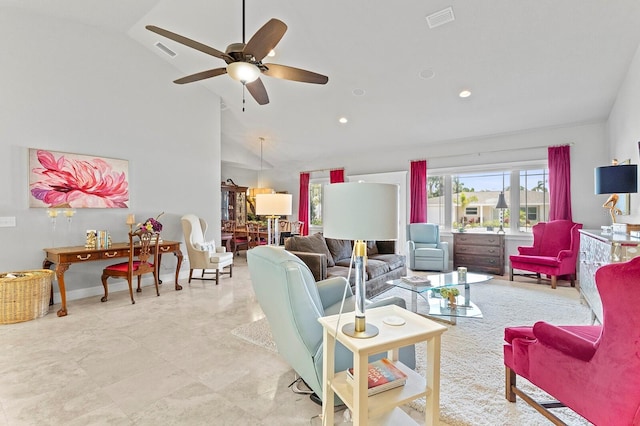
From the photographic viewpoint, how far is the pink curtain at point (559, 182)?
5094 mm

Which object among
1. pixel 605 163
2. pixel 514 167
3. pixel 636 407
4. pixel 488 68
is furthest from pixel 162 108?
pixel 605 163

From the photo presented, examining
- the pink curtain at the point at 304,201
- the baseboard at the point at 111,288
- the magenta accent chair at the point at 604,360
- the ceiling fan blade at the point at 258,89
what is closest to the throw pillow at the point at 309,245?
the ceiling fan blade at the point at 258,89

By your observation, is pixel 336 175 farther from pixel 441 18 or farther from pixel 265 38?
pixel 265 38

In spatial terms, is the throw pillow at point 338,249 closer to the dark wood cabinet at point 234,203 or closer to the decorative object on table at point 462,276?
the decorative object on table at point 462,276

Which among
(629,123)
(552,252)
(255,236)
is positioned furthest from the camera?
(255,236)

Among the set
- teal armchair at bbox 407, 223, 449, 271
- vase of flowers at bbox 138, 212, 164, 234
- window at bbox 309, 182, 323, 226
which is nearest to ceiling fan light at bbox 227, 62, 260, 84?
vase of flowers at bbox 138, 212, 164, 234

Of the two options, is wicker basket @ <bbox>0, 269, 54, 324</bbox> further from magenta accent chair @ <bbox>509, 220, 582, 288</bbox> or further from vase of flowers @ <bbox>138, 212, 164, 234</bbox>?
magenta accent chair @ <bbox>509, 220, 582, 288</bbox>

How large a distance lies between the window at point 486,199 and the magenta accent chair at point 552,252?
574 millimetres

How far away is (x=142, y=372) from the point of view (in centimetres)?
230

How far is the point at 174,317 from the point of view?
138 inches

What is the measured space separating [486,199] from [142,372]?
20.4 ft

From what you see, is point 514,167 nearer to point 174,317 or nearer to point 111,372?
point 174,317

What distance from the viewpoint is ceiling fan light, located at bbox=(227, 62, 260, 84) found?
2.61 m

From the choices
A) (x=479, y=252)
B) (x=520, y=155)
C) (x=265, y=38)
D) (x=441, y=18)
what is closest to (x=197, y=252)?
(x=265, y=38)
